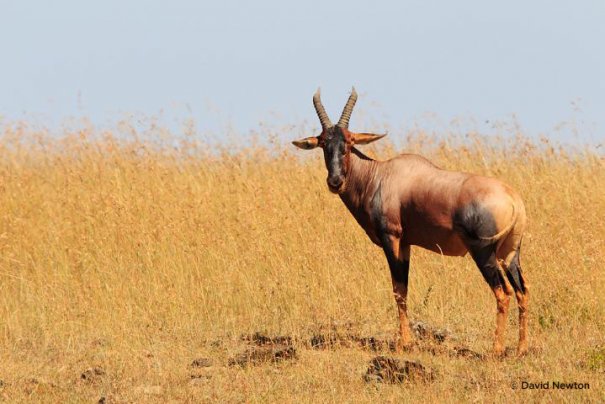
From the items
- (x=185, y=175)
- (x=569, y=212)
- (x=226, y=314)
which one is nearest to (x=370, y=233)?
(x=226, y=314)

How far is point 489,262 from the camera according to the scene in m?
9.17

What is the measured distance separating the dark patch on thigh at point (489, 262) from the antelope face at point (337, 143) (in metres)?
1.54

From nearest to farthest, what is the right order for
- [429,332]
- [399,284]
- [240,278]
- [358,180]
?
[399,284], [358,180], [429,332], [240,278]

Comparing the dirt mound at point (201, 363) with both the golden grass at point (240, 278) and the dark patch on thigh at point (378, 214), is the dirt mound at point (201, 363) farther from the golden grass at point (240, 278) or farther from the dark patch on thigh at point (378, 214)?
the dark patch on thigh at point (378, 214)

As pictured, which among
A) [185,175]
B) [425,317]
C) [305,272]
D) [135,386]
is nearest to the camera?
[135,386]

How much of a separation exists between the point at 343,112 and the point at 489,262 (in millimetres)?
2148

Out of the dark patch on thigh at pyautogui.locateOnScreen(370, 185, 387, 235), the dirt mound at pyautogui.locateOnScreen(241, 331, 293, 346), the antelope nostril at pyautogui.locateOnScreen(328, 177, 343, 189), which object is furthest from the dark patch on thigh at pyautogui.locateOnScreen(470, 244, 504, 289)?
the dirt mound at pyautogui.locateOnScreen(241, 331, 293, 346)

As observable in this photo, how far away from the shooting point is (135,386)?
8.45m

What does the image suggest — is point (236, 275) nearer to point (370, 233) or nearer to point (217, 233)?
point (217, 233)

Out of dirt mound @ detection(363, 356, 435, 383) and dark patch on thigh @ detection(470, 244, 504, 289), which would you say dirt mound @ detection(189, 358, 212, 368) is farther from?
dark patch on thigh @ detection(470, 244, 504, 289)

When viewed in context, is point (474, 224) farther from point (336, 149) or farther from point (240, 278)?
point (240, 278)

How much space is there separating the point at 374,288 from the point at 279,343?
2175 millimetres

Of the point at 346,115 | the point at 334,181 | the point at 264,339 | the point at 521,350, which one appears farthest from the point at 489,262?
the point at 264,339

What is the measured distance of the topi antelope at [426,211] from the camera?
919cm
